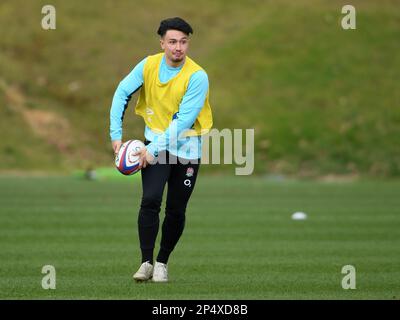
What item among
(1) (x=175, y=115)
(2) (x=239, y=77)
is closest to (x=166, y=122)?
(1) (x=175, y=115)

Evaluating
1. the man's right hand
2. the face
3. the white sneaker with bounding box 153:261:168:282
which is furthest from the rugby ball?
the white sneaker with bounding box 153:261:168:282

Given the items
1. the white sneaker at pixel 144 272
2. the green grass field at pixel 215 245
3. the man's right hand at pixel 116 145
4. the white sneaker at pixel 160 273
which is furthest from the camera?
the white sneaker at pixel 160 273

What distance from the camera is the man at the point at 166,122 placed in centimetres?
1141

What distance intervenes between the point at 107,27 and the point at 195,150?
133ft

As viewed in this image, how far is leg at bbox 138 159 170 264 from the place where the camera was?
1141 cm

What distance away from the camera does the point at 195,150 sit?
1170 cm

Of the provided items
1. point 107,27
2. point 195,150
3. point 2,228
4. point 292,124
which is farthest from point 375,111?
point 195,150

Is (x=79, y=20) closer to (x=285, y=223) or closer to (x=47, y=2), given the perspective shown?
(x=47, y=2)

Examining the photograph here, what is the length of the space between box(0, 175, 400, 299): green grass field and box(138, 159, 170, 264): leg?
18.5 inches

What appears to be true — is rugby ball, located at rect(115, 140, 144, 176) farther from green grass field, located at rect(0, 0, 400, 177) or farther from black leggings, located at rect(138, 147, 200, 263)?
green grass field, located at rect(0, 0, 400, 177)

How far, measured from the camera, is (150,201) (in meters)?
11.4

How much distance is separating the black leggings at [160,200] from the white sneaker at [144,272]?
6cm

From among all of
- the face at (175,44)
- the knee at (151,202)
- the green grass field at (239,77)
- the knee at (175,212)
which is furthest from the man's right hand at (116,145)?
the green grass field at (239,77)

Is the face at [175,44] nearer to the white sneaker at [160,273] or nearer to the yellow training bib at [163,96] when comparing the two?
the yellow training bib at [163,96]
